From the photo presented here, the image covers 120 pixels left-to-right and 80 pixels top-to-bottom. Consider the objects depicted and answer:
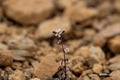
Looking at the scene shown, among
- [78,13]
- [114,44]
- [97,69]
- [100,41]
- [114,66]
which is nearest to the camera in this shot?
[97,69]

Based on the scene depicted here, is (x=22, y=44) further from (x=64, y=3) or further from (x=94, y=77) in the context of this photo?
(x=64, y=3)

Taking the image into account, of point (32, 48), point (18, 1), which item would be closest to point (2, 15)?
point (18, 1)

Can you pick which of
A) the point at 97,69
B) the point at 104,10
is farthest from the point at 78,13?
the point at 97,69

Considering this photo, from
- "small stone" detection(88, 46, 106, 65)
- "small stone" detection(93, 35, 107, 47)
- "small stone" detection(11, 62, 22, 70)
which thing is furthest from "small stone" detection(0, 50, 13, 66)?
"small stone" detection(93, 35, 107, 47)

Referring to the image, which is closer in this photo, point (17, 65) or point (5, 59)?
point (5, 59)

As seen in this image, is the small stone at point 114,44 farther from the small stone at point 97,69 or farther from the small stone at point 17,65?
the small stone at point 17,65

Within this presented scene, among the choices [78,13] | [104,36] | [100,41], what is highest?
[78,13]

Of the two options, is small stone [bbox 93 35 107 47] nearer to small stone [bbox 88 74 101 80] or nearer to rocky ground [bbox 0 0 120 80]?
rocky ground [bbox 0 0 120 80]
